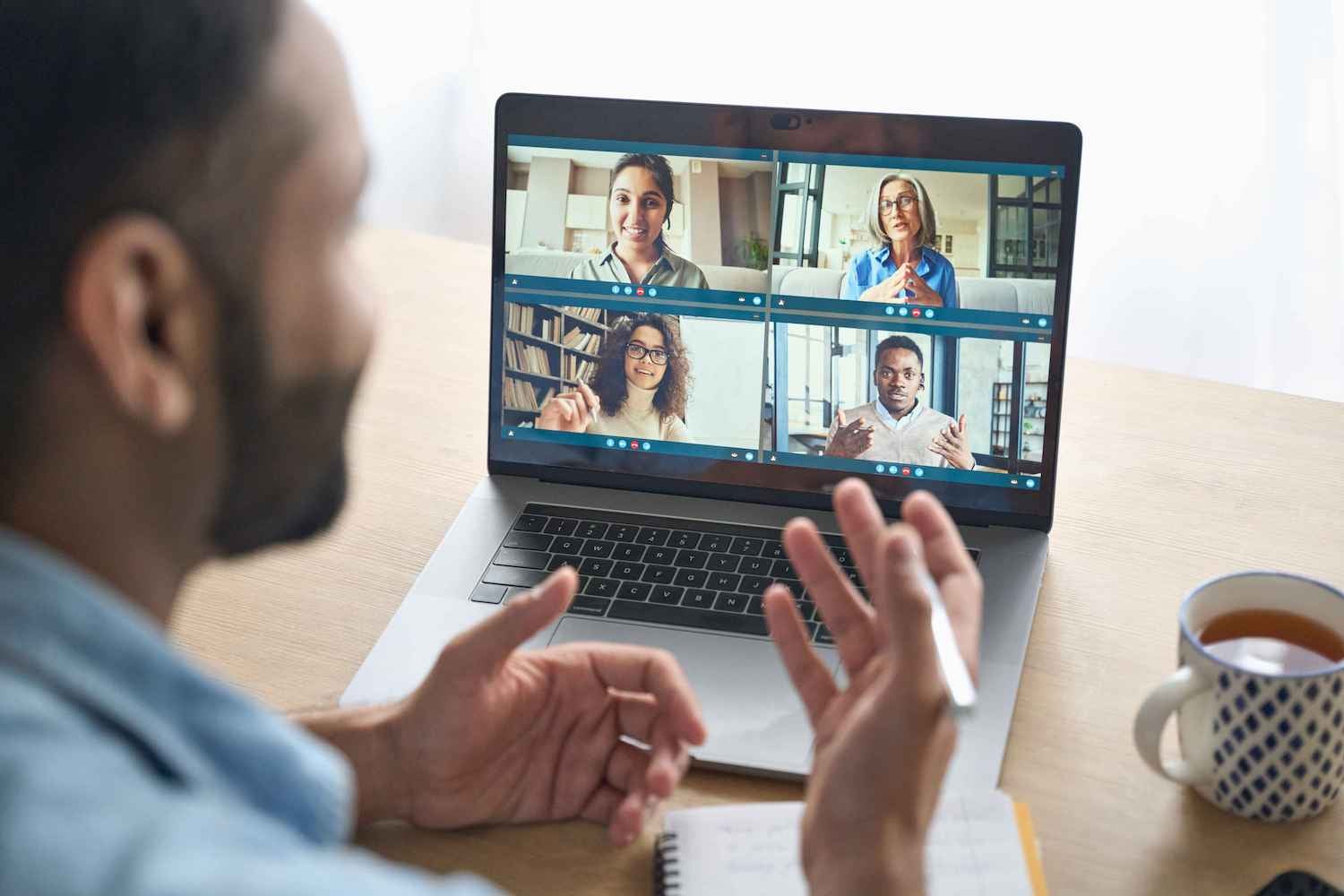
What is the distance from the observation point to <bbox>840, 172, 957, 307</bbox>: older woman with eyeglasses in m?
1.00

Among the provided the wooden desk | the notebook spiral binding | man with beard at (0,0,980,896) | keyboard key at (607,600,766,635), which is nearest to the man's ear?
man with beard at (0,0,980,896)

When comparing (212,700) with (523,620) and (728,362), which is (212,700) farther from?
(728,362)

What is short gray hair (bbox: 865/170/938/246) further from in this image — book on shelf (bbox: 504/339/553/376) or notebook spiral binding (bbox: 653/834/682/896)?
notebook spiral binding (bbox: 653/834/682/896)

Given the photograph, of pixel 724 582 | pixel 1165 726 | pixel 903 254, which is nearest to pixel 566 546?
pixel 724 582

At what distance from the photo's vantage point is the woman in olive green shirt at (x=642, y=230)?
105cm

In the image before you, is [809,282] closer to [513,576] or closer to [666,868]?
[513,576]

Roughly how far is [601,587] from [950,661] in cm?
41

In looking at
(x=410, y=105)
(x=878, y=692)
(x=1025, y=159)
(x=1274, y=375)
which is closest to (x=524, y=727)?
(x=878, y=692)

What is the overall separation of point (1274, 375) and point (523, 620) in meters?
1.73

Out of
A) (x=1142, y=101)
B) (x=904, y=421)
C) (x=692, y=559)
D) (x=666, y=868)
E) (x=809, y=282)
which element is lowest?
(x=666, y=868)

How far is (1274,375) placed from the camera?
2.16 metres

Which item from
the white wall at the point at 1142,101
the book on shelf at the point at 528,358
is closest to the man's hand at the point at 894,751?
the book on shelf at the point at 528,358

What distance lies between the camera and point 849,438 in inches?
41.2

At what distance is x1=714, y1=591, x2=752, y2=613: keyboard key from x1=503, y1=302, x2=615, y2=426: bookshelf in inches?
8.7
